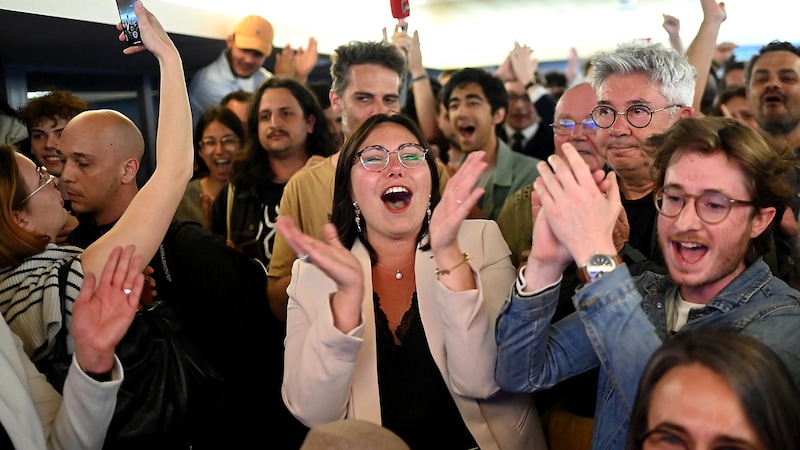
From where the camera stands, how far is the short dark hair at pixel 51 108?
326cm

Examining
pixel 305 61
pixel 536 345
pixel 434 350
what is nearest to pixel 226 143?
pixel 305 61

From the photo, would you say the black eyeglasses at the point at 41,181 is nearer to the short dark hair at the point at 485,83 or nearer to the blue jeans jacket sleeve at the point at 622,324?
the blue jeans jacket sleeve at the point at 622,324

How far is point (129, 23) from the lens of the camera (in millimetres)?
2115

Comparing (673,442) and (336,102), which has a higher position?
(336,102)

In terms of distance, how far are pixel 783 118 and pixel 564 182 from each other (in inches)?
97.6

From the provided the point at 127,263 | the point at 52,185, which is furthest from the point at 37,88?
the point at 127,263

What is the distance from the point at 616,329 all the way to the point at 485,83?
3015 millimetres

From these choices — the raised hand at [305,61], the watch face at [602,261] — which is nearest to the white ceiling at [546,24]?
the raised hand at [305,61]

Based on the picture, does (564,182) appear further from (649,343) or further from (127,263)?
(127,263)

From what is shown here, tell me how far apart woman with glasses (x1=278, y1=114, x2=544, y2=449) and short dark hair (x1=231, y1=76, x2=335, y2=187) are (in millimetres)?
1338

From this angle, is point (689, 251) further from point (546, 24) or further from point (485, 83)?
point (546, 24)

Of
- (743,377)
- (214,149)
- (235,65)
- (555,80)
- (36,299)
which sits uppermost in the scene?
(235,65)

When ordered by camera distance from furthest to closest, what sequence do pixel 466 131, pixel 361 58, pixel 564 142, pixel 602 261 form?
pixel 466 131
pixel 361 58
pixel 564 142
pixel 602 261

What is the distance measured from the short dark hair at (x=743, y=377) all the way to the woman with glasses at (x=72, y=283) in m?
1.14
